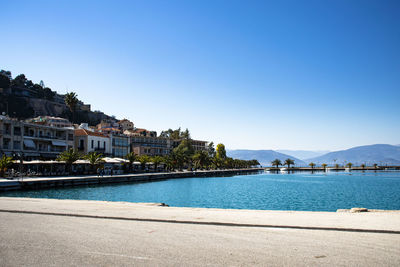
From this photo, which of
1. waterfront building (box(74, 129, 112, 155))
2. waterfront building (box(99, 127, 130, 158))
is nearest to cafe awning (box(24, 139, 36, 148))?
waterfront building (box(74, 129, 112, 155))

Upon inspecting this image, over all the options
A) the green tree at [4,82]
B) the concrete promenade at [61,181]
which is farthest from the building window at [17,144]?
the green tree at [4,82]

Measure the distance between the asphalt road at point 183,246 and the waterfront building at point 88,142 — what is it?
212 ft

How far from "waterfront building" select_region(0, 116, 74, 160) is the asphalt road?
49578 millimetres

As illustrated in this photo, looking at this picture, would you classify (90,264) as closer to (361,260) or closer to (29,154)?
(361,260)

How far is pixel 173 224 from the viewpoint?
36.2 feet

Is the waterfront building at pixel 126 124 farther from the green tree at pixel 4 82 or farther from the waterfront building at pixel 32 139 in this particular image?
the waterfront building at pixel 32 139

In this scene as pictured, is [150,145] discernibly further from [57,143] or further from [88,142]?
[57,143]

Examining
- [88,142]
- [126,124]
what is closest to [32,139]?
[88,142]

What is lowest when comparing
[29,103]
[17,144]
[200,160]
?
[200,160]

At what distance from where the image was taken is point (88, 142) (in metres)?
72.6

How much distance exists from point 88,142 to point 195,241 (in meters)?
69.5

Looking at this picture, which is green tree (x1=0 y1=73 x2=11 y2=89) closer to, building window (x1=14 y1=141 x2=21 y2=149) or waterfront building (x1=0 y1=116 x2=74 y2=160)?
waterfront building (x1=0 y1=116 x2=74 y2=160)

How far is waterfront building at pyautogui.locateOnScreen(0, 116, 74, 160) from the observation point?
178 feet

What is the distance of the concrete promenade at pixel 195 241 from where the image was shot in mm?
6703
